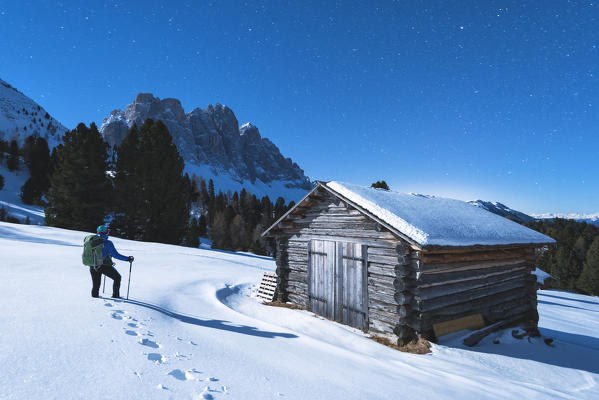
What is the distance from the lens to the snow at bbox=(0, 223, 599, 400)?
3291mm

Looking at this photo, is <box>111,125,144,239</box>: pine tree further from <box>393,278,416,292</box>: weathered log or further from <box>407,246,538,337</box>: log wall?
<box>407,246,538,337</box>: log wall

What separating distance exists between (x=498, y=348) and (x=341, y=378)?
18.7 ft

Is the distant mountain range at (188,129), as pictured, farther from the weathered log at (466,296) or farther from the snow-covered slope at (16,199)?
the weathered log at (466,296)

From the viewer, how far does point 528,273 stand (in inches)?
421

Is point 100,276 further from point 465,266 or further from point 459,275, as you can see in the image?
point 465,266

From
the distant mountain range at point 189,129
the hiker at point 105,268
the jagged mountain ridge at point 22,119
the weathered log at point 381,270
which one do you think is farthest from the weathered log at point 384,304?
the distant mountain range at point 189,129

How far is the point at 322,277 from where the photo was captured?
374 inches

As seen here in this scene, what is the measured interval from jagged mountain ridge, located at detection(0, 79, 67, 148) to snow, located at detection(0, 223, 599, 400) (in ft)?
364

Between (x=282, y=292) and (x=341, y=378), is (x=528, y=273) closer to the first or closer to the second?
(x=282, y=292)

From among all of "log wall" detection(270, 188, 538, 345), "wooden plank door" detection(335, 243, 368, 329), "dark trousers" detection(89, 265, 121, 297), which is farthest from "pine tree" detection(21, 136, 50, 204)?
"wooden plank door" detection(335, 243, 368, 329)

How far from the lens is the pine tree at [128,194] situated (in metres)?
26.4

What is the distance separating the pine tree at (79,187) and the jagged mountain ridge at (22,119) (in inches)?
3356

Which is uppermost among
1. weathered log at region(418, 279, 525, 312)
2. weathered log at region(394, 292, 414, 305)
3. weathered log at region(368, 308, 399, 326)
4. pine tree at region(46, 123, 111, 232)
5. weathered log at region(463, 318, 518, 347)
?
pine tree at region(46, 123, 111, 232)

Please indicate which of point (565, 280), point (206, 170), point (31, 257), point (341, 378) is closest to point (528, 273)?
point (341, 378)
